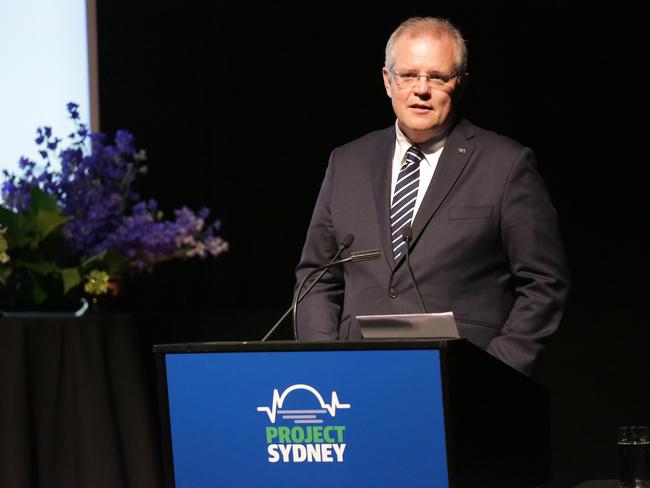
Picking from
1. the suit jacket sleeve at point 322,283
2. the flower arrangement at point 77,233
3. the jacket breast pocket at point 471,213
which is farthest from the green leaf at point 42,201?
the jacket breast pocket at point 471,213

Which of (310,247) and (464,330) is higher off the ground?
(310,247)

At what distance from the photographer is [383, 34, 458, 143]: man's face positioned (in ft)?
8.41

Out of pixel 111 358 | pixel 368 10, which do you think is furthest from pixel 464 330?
pixel 368 10

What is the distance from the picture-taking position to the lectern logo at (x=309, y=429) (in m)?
1.93

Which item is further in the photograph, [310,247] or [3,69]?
[3,69]

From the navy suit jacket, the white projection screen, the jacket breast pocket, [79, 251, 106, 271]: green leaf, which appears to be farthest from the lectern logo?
the white projection screen

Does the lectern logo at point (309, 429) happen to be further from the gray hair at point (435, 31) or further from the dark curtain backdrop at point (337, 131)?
the dark curtain backdrop at point (337, 131)

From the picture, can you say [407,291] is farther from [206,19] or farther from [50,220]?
[206,19]

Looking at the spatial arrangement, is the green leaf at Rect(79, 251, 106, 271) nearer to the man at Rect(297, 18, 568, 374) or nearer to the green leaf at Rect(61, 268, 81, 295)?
the green leaf at Rect(61, 268, 81, 295)

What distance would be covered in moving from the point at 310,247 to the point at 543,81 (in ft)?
5.56

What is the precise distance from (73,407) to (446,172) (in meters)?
1.04

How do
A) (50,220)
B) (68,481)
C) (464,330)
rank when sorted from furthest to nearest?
(50,220)
(68,481)
(464,330)

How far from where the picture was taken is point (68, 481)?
8.80 ft

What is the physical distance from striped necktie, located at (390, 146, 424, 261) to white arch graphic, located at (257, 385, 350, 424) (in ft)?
2.16
